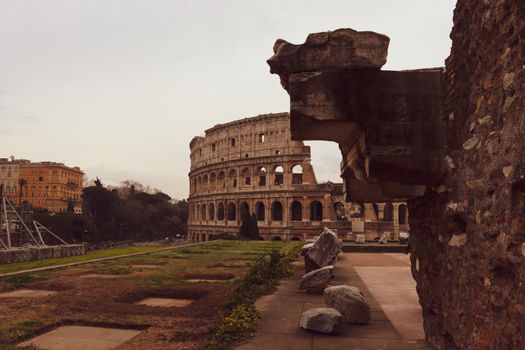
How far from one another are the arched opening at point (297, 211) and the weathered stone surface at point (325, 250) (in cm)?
3626

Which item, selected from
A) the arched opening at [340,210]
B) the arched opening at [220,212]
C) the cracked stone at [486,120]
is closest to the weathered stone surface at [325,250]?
the cracked stone at [486,120]

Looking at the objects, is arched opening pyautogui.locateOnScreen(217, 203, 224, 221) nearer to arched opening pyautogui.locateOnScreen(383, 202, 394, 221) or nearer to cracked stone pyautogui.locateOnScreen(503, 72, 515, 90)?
arched opening pyautogui.locateOnScreen(383, 202, 394, 221)

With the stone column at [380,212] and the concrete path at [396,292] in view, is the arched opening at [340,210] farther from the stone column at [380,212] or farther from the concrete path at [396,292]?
the concrete path at [396,292]

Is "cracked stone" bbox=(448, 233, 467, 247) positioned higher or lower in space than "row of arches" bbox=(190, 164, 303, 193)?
lower

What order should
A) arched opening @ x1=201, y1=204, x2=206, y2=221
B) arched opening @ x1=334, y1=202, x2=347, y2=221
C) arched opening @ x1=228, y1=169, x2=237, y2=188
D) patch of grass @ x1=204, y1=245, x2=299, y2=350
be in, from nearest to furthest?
1. patch of grass @ x1=204, y1=245, x2=299, y2=350
2. arched opening @ x1=334, y1=202, x2=347, y2=221
3. arched opening @ x1=228, y1=169, x2=237, y2=188
4. arched opening @ x1=201, y1=204, x2=206, y2=221

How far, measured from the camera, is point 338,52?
13.7ft

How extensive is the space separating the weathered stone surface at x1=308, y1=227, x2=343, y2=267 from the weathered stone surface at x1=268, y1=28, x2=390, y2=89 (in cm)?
771

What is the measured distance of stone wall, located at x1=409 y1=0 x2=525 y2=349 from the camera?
285 cm

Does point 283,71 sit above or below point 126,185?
below

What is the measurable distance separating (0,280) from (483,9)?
477 inches

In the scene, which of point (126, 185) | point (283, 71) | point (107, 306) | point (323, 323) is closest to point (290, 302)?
point (323, 323)

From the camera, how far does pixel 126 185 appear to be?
105188mm

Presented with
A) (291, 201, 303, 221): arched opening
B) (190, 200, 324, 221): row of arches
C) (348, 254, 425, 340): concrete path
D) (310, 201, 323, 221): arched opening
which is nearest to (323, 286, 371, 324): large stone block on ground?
(348, 254, 425, 340): concrete path

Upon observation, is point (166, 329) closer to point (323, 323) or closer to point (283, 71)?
point (323, 323)
